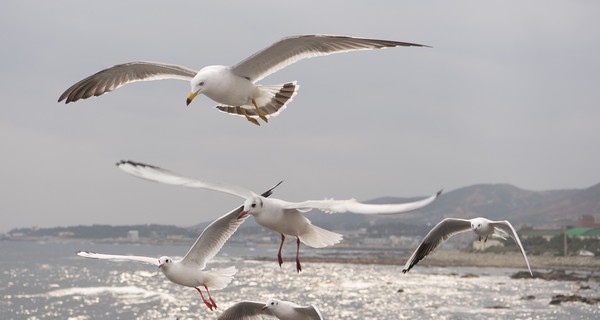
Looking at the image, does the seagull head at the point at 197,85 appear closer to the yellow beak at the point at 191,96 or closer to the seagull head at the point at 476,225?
the yellow beak at the point at 191,96

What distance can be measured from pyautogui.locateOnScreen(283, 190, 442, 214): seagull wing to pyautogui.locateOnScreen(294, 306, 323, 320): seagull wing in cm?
183

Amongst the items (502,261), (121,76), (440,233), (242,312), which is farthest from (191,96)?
(502,261)

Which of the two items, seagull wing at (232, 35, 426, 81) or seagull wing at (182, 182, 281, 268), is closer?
seagull wing at (232, 35, 426, 81)

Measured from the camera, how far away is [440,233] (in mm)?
12180

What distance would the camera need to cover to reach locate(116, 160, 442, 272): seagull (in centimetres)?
625

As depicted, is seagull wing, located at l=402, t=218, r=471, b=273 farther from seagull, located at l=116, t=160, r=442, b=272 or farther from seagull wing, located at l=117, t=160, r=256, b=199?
seagull wing, located at l=117, t=160, r=256, b=199

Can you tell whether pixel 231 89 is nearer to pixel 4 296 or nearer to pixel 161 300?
pixel 161 300

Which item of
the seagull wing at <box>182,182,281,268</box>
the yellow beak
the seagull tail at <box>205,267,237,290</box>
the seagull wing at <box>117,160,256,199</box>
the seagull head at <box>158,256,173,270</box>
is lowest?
the seagull tail at <box>205,267,237,290</box>

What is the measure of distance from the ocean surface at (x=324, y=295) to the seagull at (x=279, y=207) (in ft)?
178

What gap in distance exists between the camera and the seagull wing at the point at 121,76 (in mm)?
8734

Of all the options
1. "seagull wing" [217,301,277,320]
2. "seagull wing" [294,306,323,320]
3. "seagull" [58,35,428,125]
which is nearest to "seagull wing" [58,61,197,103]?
"seagull" [58,35,428,125]

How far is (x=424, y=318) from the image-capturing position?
A: 199 ft

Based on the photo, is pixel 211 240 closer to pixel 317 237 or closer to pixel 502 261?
pixel 317 237

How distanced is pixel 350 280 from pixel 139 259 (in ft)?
306
